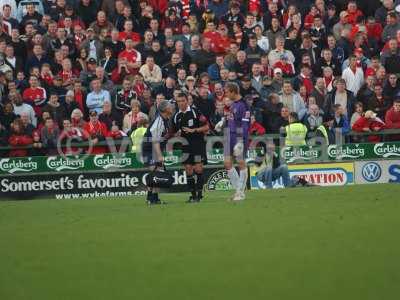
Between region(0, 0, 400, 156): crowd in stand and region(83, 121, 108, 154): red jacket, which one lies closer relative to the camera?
region(83, 121, 108, 154): red jacket

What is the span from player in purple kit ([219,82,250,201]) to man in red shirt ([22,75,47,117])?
598 centimetres

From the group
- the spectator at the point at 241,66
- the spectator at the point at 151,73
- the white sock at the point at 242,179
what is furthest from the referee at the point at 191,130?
the spectator at the point at 241,66

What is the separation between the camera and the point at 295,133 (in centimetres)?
2336

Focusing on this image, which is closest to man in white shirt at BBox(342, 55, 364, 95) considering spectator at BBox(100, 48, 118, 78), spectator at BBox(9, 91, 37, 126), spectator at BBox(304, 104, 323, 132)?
spectator at BBox(304, 104, 323, 132)

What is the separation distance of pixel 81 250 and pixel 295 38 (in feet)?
44.7

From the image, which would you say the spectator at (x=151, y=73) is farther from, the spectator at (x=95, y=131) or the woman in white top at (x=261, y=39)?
the woman in white top at (x=261, y=39)

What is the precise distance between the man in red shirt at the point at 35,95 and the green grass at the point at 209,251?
17.4 feet

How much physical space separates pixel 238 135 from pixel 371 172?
5.56 meters

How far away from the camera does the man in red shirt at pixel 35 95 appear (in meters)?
23.4

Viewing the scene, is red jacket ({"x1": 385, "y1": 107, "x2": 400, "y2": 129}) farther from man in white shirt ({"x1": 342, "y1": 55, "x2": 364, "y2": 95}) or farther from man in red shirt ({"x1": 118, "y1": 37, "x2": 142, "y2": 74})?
man in red shirt ({"x1": 118, "y1": 37, "x2": 142, "y2": 74})

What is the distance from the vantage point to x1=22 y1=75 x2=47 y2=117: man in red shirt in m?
23.4

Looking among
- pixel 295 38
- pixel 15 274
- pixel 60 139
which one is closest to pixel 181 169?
pixel 60 139

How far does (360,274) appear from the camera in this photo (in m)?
10.3

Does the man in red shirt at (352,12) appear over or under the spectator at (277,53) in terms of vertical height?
over
